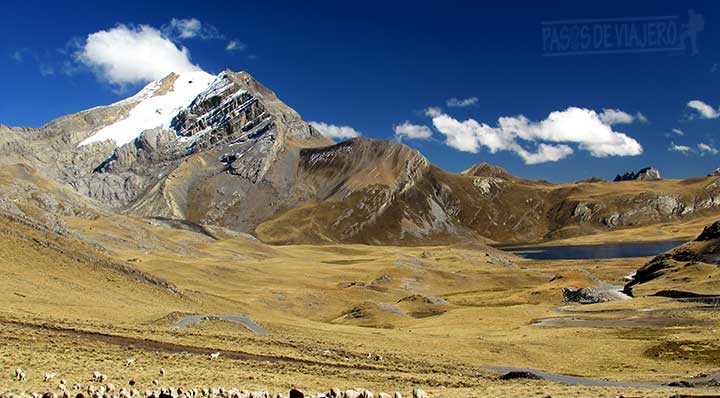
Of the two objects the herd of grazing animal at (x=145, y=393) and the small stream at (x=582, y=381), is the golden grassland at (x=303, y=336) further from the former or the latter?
the small stream at (x=582, y=381)

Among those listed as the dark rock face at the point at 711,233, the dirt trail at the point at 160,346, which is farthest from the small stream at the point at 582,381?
the dark rock face at the point at 711,233

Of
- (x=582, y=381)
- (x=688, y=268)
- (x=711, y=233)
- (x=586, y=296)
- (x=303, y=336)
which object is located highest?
(x=711, y=233)

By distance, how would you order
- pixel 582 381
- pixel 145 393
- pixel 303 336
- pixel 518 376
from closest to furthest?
pixel 145 393, pixel 518 376, pixel 582 381, pixel 303 336

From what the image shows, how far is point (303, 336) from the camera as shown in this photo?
184 feet

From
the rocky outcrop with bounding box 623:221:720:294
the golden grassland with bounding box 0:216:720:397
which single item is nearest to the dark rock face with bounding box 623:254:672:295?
the rocky outcrop with bounding box 623:221:720:294

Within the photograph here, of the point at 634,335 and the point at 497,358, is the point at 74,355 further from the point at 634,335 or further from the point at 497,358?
the point at 634,335

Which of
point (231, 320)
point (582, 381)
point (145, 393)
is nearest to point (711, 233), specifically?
point (582, 381)

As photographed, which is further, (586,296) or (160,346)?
(586,296)

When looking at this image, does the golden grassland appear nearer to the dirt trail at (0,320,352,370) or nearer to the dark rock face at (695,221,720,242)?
the dirt trail at (0,320,352,370)

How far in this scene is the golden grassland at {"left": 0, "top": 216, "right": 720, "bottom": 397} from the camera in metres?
34.9

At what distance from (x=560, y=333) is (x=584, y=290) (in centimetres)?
4536

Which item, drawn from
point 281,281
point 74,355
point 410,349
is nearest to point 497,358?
point 410,349

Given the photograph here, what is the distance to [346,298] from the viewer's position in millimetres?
112438

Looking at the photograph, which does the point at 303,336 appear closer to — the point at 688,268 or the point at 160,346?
the point at 160,346
